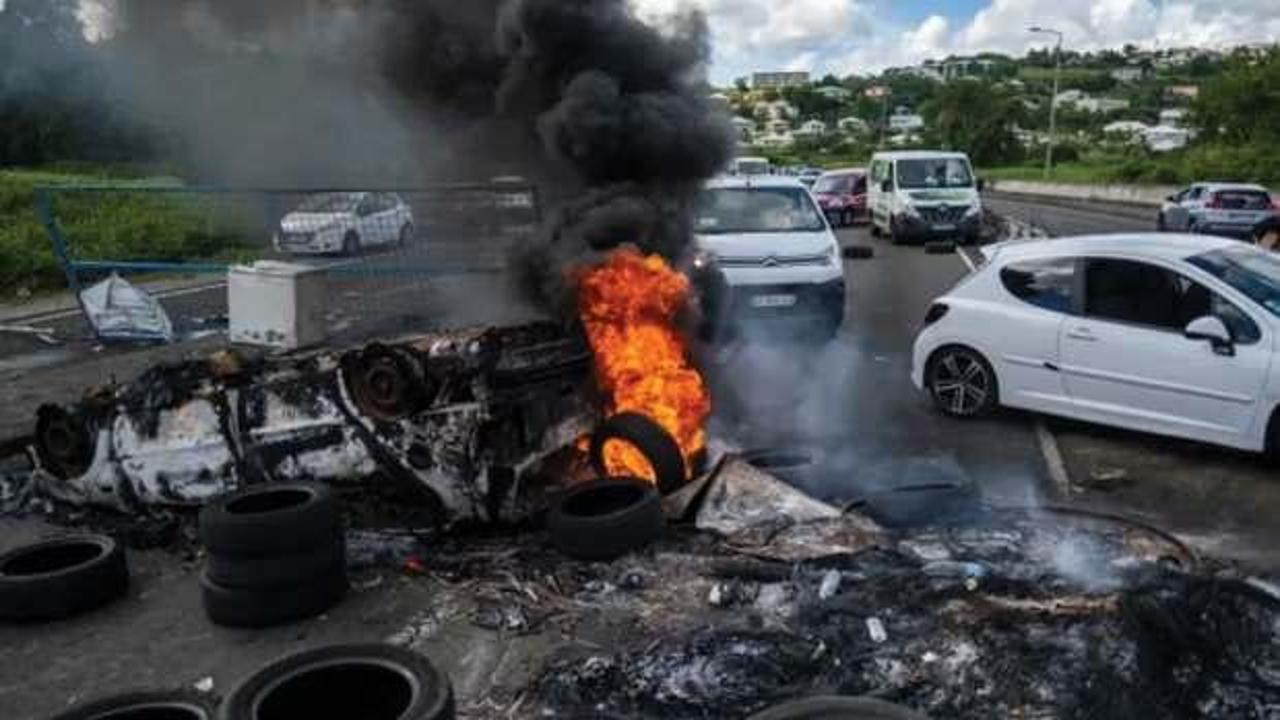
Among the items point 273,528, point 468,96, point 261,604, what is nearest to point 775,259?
point 468,96

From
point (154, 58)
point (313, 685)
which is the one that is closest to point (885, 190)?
point (154, 58)

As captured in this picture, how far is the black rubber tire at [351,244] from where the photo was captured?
11.3 metres

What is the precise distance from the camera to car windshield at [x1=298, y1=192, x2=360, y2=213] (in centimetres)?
1122

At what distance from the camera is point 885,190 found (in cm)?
2748

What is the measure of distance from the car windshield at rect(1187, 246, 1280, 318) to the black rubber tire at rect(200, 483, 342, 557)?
20.7 feet

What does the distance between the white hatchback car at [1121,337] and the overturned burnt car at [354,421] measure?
12.4 feet

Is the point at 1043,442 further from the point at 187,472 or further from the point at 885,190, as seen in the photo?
the point at 885,190

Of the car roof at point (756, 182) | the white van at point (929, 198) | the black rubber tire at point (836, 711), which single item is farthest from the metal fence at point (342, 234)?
the white van at point (929, 198)

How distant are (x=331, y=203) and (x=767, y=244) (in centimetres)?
475

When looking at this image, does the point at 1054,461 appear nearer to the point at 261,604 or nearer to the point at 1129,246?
the point at 1129,246

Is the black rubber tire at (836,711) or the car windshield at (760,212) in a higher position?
the car windshield at (760,212)

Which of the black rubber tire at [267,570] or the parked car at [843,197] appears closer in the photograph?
the black rubber tire at [267,570]

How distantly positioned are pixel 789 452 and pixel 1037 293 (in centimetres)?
260

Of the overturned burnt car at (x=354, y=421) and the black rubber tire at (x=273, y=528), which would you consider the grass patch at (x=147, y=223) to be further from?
the black rubber tire at (x=273, y=528)
